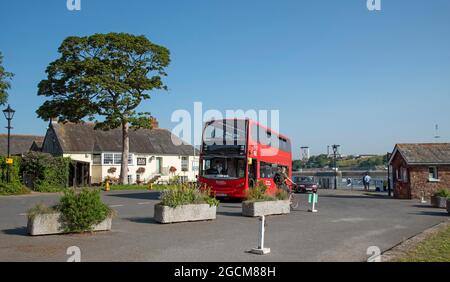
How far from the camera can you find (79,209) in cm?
1058

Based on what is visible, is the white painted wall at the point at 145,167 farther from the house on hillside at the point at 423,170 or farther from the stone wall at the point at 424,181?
the stone wall at the point at 424,181

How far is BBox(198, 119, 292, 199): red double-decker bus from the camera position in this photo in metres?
22.0

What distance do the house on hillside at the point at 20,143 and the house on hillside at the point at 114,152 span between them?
447 centimetres

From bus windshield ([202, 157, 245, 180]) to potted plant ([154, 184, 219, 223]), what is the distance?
8.03 m

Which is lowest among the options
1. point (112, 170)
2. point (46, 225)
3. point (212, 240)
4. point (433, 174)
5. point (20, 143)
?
point (212, 240)

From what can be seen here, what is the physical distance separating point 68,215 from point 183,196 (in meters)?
3.93

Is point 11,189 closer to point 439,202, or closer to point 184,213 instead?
point 184,213

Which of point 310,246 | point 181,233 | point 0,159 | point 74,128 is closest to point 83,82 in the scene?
point 0,159

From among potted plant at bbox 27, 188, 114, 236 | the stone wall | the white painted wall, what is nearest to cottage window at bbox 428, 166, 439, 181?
the stone wall

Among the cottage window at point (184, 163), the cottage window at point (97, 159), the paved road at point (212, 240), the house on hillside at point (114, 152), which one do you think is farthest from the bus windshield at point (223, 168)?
the cottage window at point (184, 163)

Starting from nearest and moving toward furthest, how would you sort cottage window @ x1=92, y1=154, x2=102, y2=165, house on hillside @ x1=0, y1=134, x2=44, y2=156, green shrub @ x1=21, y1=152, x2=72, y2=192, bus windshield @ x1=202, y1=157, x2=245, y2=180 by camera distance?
bus windshield @ x1=202, y1=157, x2=245, y2=180 → green shrub @ x1=21, y1=152, x2=72, y2=192 → cottage window @ x1=92, y1=154, x2=102, y2=165 → house on hillside @ x1=0, y1=134, x2=44, y2=156

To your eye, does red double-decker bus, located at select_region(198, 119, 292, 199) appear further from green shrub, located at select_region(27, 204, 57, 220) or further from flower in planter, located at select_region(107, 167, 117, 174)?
flower in planter, located at select_region(107, 167, 117, 174)

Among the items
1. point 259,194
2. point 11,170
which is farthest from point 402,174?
point 11,170

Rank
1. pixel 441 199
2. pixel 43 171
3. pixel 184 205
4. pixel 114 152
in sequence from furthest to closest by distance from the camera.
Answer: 1. pixel 114 152
2. pixel 43 171
3. pixel 441 199
4. pixel 184 205
